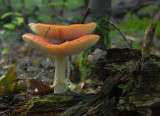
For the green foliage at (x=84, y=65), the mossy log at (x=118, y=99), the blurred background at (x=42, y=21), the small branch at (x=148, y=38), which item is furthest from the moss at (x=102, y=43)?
the small branch at (x=148, y=38)

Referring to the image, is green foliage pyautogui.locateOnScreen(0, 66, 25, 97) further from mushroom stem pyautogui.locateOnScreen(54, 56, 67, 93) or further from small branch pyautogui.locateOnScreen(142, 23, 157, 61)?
small branch pyautogui.locateOnScreen(142, 23, 157, 61)

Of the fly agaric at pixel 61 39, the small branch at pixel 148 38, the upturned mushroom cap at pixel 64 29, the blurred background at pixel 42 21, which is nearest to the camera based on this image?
the small branch at pixel 148 38

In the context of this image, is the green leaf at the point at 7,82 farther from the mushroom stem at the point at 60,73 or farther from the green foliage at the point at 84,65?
the green foliage at the point at 84,65

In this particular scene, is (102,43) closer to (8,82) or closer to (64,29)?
(64,29)

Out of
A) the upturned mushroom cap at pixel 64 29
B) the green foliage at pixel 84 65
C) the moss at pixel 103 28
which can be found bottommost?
the green foliage at pixel 84 65

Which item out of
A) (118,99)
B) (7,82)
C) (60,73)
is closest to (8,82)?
(7,82)
